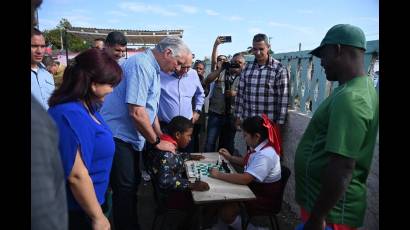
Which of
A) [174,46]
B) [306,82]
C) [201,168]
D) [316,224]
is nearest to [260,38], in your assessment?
[306,82]

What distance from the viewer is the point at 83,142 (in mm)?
1413

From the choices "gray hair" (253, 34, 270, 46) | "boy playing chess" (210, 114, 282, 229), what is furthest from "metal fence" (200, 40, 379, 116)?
"boy playing chess" (210, 114, 282, 229)

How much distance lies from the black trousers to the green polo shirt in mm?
1386

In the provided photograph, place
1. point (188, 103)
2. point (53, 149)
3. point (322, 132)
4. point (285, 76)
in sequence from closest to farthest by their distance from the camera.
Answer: point (53, 149)
point (322, 132)
point (285, 76)
point (188, 103)

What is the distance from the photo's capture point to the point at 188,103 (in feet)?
13.3

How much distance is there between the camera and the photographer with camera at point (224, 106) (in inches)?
195

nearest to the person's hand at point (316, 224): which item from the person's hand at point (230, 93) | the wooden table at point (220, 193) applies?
the wooden table at point (220, 193)

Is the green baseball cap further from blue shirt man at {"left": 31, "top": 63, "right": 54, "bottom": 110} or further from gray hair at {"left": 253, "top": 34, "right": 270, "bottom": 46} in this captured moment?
blue shirt man at {"left": 31, "top": 63, "right": 54, "bottom": 110}

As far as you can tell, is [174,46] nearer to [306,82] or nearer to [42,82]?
[42,82]

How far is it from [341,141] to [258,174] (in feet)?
4.13
